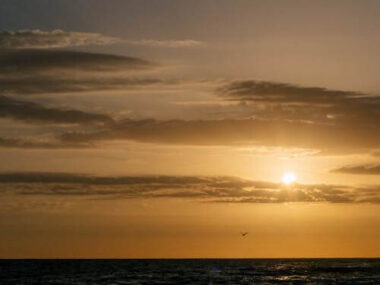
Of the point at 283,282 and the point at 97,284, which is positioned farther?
the point at 283,282

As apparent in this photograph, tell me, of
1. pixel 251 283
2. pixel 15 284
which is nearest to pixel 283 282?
pixel 251 283

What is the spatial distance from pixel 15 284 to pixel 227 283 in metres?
26.8

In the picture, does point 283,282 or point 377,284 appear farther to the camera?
point 283,282

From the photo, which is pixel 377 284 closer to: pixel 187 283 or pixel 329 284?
pixel 329 284

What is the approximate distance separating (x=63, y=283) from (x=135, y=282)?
917 cm

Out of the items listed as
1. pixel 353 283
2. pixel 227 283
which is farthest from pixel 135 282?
pixel 353 283

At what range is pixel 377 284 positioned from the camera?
8806 centimetres

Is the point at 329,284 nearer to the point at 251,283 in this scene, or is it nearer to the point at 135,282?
the point at 251,283

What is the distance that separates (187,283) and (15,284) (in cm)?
2133

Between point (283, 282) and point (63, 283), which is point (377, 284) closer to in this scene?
point (283, 282)

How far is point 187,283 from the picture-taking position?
9144 cm

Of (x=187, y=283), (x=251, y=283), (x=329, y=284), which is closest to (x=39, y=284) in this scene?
(x=187, y=283)

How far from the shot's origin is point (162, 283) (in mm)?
91938

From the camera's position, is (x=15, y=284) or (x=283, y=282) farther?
(x=283, y=282)
